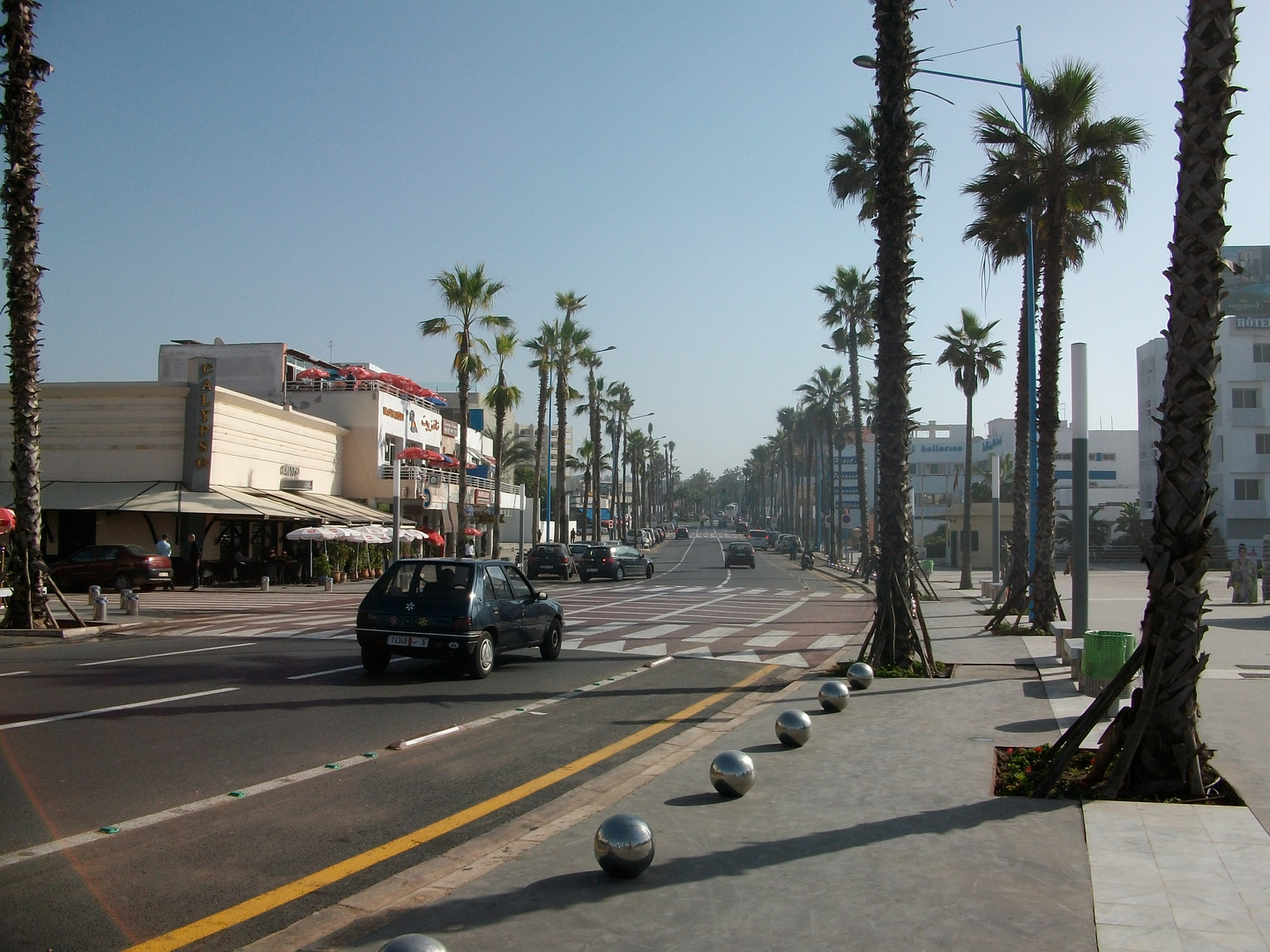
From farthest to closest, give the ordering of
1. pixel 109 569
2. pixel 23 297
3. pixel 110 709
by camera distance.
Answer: pixel 109 569 < pixel 23 297 < pixel 110 709

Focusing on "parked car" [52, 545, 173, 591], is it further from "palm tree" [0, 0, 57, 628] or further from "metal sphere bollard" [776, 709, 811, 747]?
"metal sphere bollard" [776, 709, 811, 747]

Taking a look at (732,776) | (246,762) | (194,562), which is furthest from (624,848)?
(194,562)

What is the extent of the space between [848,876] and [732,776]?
5.36ft

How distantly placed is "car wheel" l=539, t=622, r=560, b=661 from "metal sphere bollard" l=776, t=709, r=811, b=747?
22.8 ft

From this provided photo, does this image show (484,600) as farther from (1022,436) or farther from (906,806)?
(1022,436)

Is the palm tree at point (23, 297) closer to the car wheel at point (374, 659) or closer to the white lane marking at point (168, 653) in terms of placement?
the white lane marking at point (168, 653)

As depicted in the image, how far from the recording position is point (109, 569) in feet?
95.7

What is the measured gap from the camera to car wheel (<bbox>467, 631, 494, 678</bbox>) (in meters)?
12.7

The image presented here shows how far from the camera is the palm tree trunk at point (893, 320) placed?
13188 millimetres

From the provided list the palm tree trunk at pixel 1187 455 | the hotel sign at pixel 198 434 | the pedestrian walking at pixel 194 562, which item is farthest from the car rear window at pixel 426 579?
the hotel sign at pixel 198 434

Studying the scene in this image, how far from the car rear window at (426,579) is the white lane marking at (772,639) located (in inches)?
266

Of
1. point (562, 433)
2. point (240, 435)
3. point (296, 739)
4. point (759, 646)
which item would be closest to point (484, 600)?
point (296, 739)

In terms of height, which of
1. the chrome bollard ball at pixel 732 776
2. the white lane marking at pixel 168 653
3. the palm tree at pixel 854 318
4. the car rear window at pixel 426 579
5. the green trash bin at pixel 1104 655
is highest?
the palm tree at pixel 854 318

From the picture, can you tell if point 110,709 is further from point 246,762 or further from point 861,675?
point 861,675
